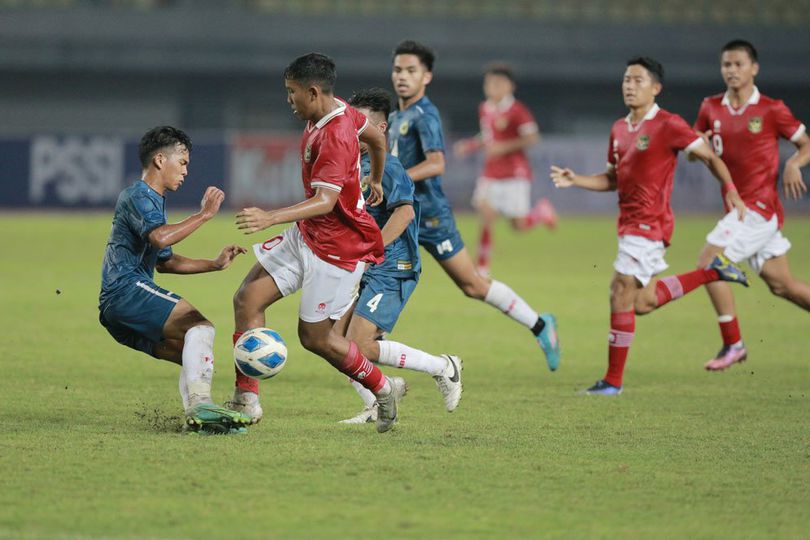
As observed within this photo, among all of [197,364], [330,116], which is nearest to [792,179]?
[330,116]

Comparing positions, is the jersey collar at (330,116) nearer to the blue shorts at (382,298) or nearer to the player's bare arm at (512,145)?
the blue shorts at (382,298)

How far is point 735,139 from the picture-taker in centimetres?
878

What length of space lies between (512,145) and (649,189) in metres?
8.81

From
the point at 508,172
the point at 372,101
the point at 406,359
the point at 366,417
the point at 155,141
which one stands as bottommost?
the point at 508,172

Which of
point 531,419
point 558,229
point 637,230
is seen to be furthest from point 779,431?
point 558,229

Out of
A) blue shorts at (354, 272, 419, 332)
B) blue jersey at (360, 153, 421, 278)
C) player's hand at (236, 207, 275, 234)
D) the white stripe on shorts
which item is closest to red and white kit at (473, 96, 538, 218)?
blue jersey at (360, 153, 421, 278)

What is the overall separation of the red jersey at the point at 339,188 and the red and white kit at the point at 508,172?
10.7 m

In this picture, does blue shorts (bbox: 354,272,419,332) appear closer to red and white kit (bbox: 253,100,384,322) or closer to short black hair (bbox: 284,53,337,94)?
red and white kit (bbox: 253,100,384,322)

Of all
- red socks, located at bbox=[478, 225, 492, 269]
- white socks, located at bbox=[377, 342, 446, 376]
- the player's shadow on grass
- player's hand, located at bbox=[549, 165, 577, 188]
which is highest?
player's hand, located at bbox=[549, 165, 577, 188]

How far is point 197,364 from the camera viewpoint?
6141 millimetres

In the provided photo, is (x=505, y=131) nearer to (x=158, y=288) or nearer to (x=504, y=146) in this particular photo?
(x=504, y=146)

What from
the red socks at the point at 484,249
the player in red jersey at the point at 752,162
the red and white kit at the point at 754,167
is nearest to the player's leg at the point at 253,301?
the player in red jersey at the point at 752,162

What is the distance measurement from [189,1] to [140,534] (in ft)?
90.5

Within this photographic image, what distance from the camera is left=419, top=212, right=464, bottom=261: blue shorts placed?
838cm
